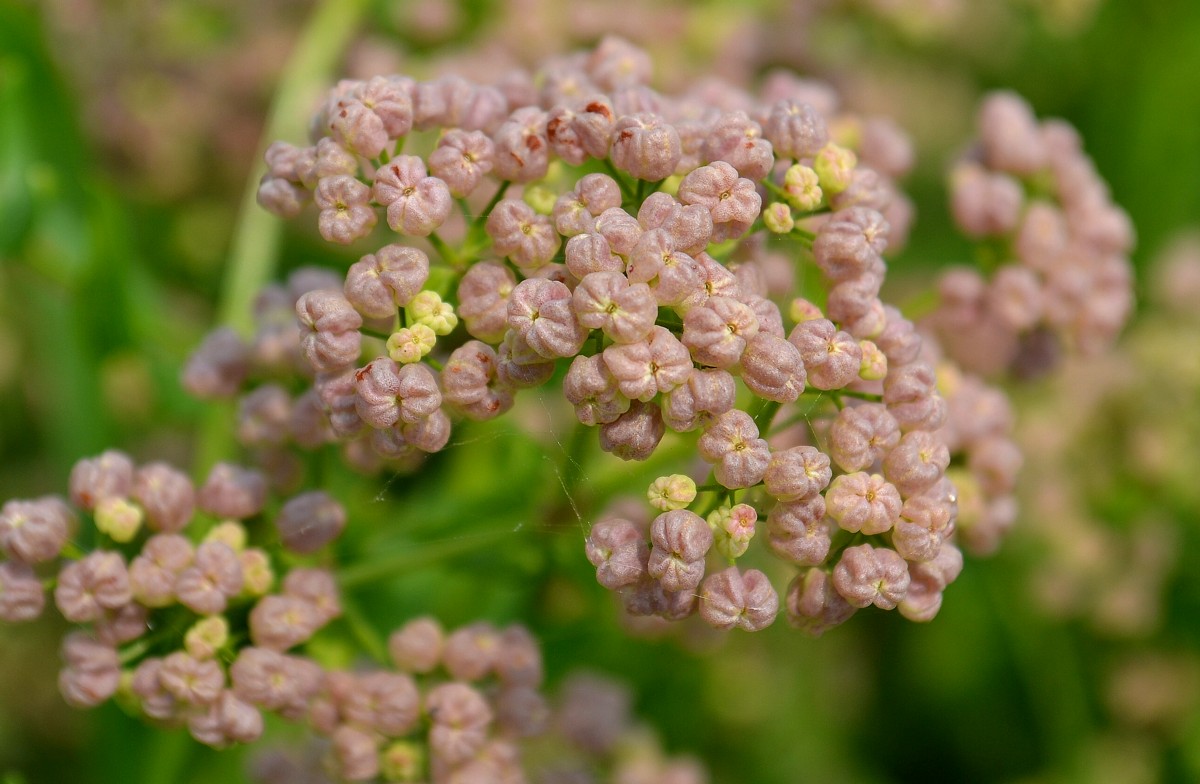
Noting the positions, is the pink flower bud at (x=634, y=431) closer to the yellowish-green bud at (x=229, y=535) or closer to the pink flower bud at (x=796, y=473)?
the pink flower bud at (x=796, y=473)

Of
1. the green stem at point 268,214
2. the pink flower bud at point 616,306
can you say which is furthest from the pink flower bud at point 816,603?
the green stem at point 268,214

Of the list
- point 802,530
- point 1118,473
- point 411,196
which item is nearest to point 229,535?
point 411,196

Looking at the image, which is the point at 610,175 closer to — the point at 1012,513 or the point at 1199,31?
the point at 1012,513

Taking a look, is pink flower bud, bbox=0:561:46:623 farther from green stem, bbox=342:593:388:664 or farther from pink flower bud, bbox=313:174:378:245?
pink flower bud, bbox=313:174:378:245

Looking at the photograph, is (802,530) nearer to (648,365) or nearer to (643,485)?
(648,365)

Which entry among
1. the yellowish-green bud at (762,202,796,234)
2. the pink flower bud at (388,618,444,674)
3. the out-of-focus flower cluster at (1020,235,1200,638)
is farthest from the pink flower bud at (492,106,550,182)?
the out-of-focus flower cluster at (1020,235,1200,638)
